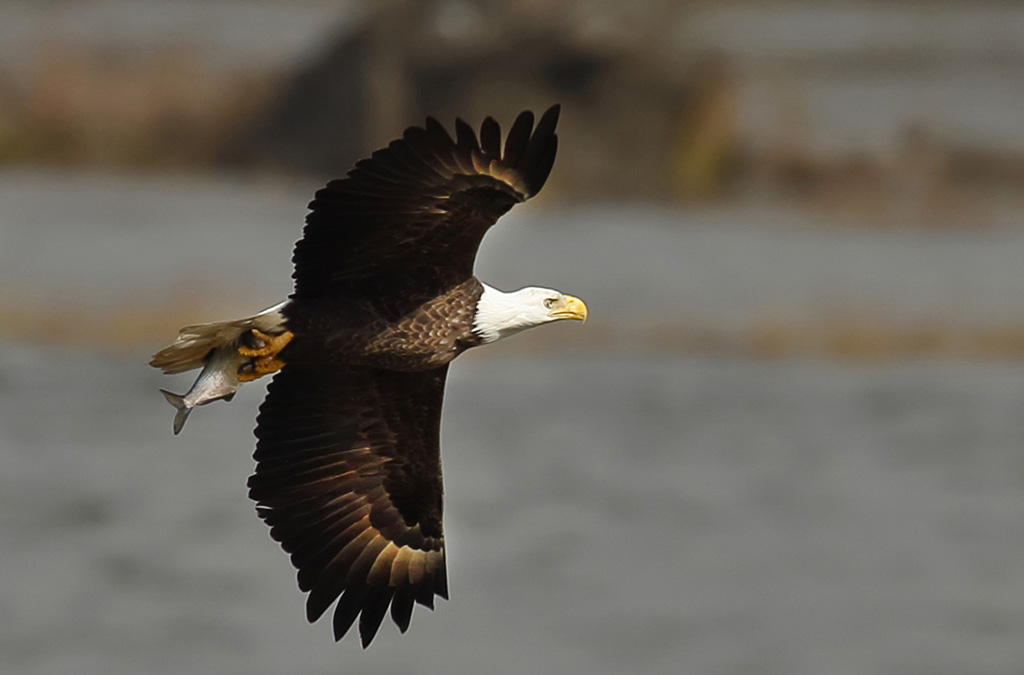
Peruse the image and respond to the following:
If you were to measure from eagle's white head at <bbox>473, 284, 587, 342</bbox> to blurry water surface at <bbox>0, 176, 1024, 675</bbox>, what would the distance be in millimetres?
9725

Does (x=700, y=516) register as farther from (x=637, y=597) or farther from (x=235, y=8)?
(x=235, y=8)

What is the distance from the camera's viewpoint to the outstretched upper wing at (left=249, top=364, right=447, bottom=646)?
8773 mm

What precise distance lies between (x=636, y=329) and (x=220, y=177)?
6.15 m

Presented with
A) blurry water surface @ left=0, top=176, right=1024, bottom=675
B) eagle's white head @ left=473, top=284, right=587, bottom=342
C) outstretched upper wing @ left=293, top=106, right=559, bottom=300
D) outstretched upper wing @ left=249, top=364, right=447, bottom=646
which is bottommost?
outstretched upper wing @ left=249, top=364, right=447, bottom=646

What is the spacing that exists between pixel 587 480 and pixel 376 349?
543 inches

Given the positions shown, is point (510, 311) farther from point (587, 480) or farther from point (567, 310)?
point (587, 480)

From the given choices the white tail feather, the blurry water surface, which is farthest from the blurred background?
the white tail feather

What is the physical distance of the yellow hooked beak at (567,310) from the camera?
8242 millimetres

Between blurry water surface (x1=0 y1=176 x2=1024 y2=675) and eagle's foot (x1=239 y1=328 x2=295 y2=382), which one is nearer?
eagle's foot (x1=239 y1=328 x2=295 y2=382)

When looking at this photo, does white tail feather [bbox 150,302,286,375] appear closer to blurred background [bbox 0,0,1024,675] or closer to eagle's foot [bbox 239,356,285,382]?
eagle's foot [bbox 239,356,285,382]

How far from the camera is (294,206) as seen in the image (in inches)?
951

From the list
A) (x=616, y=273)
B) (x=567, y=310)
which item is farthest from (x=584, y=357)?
(x=567, y=310)

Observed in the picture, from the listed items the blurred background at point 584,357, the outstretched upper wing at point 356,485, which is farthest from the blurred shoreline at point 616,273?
the outstretched upper wing at point 356,485

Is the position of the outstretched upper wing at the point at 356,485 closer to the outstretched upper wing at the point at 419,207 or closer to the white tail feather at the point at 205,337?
the white tail feather at the point at 205,337
